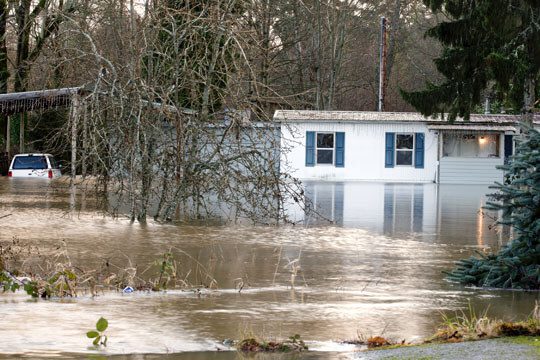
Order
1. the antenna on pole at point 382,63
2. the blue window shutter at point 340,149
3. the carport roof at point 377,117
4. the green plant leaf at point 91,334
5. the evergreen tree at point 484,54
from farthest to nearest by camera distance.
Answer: the antenna on pole at point 382,63
the blue window shutter at point 340,149
the carport roof at point 377,117
the evergreen tree at point 484,54
the green plant leaf at point 91,334

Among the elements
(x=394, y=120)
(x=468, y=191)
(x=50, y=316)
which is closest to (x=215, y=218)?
(x=50, y=316)

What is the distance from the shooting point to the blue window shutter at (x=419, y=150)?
47.3 m

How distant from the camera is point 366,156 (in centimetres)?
4756

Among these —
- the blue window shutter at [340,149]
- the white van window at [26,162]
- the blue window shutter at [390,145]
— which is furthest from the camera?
the blue window shutter at [340,149]

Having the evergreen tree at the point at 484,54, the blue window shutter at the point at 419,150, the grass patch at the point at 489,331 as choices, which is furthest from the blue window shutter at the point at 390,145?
the grass patch at the point at 489,331

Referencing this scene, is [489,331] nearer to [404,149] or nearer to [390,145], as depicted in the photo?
[390,145]

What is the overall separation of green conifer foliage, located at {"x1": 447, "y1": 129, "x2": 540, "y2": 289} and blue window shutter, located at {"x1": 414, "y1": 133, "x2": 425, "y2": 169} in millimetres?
33513

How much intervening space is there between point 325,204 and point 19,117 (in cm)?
2414

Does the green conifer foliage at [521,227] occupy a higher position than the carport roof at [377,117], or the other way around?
the carport roof at [377,117]

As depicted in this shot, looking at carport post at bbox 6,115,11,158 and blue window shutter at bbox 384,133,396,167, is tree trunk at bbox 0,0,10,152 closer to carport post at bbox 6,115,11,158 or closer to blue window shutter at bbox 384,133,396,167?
carport post at bbox 6,115,11,158

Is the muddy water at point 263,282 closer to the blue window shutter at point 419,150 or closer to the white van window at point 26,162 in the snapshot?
the white van window at point 26,162

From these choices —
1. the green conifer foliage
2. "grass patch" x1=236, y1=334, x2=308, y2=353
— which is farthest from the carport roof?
"grass patch" x1=236, y1=334, x2=308, y2=353

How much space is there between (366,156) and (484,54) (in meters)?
17.6

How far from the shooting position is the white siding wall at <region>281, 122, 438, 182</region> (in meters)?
47.3
